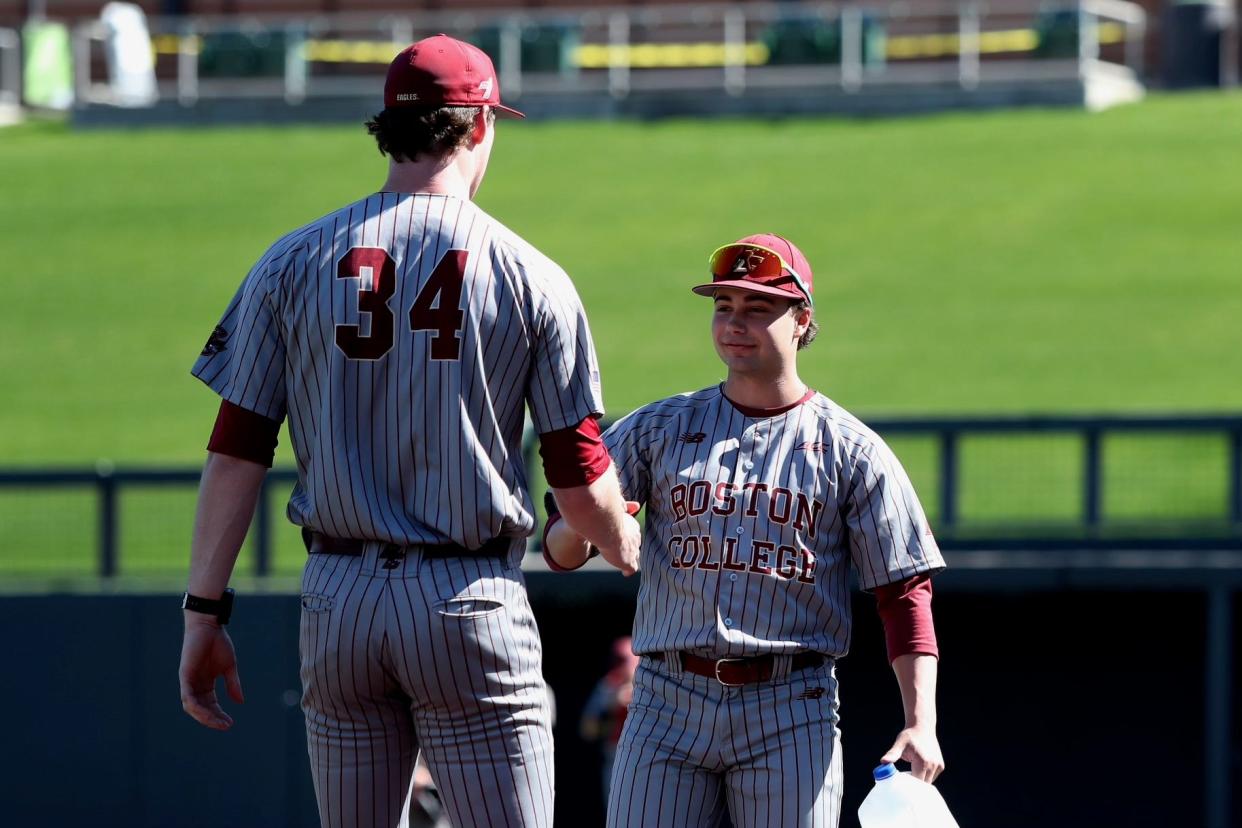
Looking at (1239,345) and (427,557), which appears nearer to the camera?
(427,557)

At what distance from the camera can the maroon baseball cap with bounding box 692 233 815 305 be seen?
388cm

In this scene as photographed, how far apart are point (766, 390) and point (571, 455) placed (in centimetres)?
81

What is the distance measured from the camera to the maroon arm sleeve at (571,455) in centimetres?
325

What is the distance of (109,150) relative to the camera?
27438 millimetres

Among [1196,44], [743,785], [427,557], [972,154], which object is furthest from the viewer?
[1196,44]

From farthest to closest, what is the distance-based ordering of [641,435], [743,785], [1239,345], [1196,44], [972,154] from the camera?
[1196,44]
[972,154]
[1239,345]
[641,435]
[743,785]

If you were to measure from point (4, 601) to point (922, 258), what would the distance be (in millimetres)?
13647

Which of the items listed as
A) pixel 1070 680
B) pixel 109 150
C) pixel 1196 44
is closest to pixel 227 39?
pixel 109 150

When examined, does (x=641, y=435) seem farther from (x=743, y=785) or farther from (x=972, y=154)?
(x=972, y=154)

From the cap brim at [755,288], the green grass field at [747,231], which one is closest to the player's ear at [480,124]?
the cap brim at [755,288]

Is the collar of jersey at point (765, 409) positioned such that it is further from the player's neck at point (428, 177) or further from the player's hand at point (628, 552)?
the player's neck at point (428, 177)

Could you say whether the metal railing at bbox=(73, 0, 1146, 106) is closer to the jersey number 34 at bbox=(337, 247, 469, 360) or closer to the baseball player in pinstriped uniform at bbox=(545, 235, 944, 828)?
the baseball player in pinstriped uniform at bbox=(545, 235, 944, 828)

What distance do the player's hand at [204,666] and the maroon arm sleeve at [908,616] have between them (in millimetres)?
1356

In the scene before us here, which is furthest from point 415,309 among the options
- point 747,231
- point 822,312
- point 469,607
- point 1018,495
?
point 747,231
